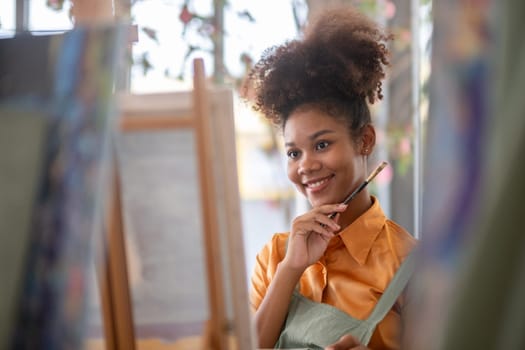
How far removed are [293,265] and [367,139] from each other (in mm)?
380

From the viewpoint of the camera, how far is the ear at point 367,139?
1.93 meters

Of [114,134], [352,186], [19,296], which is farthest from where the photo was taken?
[352,186]

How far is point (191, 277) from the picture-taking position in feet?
3.97

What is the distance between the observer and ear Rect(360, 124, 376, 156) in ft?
6.34

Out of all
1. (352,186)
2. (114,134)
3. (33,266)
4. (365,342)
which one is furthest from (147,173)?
(352,186)

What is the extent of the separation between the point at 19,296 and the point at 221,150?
36 cm

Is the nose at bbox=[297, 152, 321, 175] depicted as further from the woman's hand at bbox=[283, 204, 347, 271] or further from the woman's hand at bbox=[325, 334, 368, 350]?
the woman's hand at bbox=[325, 334, 368, 350]

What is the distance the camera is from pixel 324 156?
1867 mm

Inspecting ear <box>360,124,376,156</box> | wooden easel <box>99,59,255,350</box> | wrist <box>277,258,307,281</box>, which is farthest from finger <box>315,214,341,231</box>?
wooden easel <box>99,59,255,350</box>

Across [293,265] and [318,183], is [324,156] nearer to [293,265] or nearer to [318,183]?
[318,183]

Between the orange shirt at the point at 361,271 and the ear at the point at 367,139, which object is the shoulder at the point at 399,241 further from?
the ear at the point at 367,139

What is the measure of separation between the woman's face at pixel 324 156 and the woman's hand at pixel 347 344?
1.40 ft

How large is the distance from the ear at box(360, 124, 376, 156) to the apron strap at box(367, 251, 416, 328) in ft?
1.20

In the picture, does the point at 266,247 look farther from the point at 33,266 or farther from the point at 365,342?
the point at 33,266
